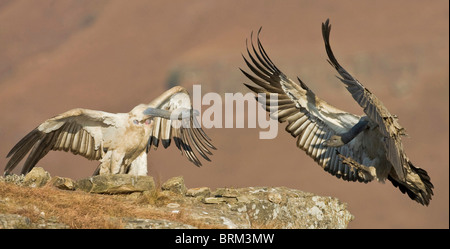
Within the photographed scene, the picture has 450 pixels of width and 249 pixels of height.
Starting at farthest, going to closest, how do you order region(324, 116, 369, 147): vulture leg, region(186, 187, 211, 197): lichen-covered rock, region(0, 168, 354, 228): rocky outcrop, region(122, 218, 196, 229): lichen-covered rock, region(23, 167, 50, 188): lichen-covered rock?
region(324, 116, 369, 147): vulture leg
region(186, 187, 211, 197): lichen-covered rock
region(23, 167, 50, 188): lichen-covered rock
region(0, 168, 354, 228): rocky outcrop
region(122, 218, 196, 229): lichen-covered rock

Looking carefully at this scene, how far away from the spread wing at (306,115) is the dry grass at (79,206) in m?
4.20

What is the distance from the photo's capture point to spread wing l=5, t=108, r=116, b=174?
1376 centimetres

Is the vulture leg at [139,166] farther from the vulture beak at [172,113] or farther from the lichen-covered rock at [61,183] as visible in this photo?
the lichen-covered rock at [61,183]

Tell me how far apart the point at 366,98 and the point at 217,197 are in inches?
112

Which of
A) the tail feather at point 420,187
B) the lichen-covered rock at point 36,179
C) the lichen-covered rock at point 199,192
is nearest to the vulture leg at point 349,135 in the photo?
the tail feather at point 420,187

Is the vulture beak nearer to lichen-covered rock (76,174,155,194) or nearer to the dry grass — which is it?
lichen-covered rock (76,174,155,194)

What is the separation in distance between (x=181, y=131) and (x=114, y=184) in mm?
4543

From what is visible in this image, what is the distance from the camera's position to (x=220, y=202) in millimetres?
11609

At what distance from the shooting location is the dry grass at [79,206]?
366 inches

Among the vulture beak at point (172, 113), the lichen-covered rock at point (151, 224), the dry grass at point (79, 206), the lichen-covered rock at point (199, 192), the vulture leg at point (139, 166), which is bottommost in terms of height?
the lichen-covered rock at point (151, 224)

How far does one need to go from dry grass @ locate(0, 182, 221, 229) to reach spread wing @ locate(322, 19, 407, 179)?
3468 mm

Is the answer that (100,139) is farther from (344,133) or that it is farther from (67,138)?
(344,133)

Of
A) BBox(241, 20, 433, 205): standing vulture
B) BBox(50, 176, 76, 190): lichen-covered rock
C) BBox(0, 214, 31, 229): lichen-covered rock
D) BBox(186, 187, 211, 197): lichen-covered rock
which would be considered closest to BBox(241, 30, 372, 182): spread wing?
BBox(241, 20, 433, 205): standing vulture

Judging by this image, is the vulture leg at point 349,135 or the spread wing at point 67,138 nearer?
the vulture leg at point 349,135
